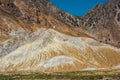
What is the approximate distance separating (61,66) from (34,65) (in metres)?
16.1

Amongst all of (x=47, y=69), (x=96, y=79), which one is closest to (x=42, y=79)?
(x=96, y=79)

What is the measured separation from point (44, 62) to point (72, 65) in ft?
54.2

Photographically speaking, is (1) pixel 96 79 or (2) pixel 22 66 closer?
(1) pixel 96 79

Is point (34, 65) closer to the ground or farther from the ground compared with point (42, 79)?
farther from the ground

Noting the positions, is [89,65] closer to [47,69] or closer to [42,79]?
[47,69]

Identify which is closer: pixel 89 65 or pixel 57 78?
pixel 57 78

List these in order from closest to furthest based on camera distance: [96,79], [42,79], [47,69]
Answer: [96,79], [42,79], [47,69]

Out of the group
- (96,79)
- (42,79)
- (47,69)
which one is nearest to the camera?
(96,79)

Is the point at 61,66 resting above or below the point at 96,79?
above

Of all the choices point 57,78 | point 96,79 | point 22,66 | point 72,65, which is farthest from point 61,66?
point 96,79

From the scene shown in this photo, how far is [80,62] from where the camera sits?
196 metres

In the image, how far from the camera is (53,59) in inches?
7746

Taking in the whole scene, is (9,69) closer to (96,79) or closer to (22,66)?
(22,66)

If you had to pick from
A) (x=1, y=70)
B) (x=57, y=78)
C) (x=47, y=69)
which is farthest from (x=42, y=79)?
(x=1, y=70)
